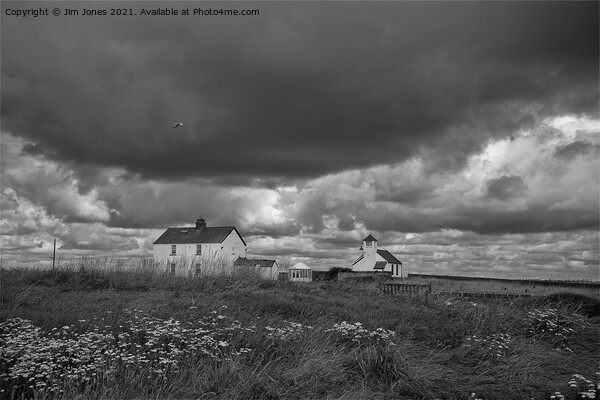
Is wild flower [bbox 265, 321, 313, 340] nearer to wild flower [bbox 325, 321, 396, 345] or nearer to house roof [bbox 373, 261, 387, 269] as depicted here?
wild flower [bbox 325, 321, 396, 345]

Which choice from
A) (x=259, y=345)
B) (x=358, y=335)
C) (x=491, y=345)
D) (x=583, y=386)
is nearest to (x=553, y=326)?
(x=491, y=345)

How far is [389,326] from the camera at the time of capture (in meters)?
11.7

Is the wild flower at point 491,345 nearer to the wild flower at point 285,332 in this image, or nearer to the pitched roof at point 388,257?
the wild flower at point 285,332

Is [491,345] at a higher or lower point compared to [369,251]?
lower

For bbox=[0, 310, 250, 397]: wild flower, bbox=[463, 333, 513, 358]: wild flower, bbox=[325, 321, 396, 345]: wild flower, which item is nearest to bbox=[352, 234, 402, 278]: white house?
bbox=[463, 333, 513, 358]: wild flower

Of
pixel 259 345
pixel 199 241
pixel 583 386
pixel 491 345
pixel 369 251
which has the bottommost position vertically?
pixel 583 386

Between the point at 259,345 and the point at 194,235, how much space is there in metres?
49.3

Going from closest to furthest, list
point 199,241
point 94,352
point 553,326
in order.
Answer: point 94,352
point 553,326
point 199,241

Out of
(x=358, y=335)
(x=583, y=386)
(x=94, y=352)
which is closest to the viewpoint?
(x=94, y=352)

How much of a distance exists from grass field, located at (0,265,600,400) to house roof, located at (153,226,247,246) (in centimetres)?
3958

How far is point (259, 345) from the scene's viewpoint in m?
8.90

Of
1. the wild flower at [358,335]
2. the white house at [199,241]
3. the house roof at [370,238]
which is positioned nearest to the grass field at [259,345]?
the wild flower at [358,335]

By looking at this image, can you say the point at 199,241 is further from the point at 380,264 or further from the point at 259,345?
the point at 259,345

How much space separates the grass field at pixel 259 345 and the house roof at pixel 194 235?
3958 centimetres
